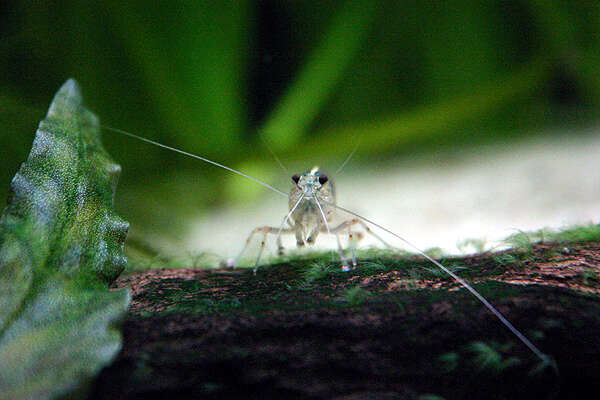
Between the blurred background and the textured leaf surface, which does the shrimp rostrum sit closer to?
the blurred background

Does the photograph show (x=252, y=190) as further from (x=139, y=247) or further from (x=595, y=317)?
(x=595, y=317)

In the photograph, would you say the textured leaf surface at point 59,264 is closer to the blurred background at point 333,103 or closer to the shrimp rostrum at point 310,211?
the shrimp rostrum at point 310,211

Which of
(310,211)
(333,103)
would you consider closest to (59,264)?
(310,211)

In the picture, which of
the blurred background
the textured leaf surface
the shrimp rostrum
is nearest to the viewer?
the textured leaf surface

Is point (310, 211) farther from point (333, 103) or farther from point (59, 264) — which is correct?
point (59, 264)

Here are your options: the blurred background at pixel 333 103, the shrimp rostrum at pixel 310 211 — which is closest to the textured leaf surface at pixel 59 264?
the shrimp rostrum at pixel 310 211

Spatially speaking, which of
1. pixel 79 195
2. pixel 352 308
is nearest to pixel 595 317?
pixel 352 308

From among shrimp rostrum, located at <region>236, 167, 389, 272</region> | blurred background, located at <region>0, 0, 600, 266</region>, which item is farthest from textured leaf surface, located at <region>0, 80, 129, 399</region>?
blurred background, located at <region>0, 0, 600, 266</region>
